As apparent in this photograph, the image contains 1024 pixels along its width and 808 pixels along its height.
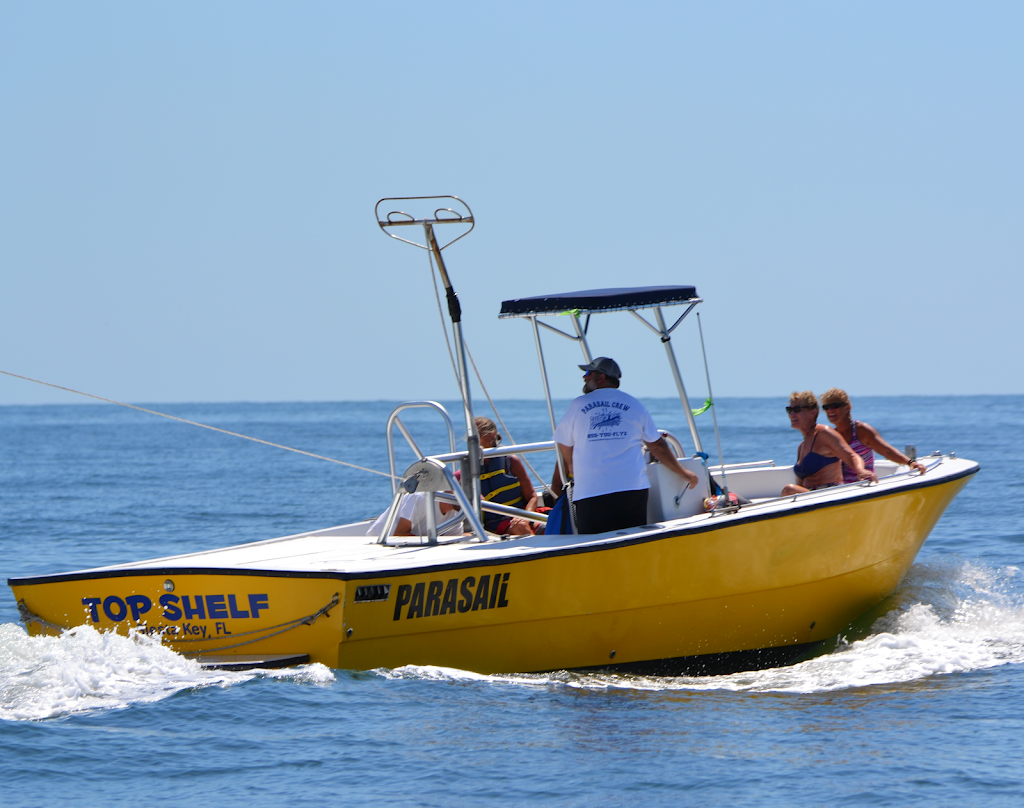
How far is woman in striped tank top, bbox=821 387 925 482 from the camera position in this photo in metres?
→ 7.87

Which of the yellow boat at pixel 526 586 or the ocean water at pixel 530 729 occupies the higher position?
the yellow boat at pixel 526 586

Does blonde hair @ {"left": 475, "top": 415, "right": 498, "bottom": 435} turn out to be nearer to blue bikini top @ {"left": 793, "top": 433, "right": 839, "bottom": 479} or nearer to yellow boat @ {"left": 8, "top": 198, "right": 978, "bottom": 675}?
yellow boat @ {"left": 8, "top": 198, "right": 978, "bottom": 675}

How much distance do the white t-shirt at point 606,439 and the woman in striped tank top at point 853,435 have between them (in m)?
1.99

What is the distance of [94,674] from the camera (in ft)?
19.4

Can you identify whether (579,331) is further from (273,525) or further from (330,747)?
(273,525)

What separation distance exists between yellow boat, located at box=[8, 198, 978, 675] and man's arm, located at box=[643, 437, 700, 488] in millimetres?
127

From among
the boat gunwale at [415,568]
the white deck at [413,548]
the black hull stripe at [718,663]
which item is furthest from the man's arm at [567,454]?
the black hull stripe at [718,663]

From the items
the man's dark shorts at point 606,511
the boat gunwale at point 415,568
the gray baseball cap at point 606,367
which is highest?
the gray baseball cap at point 606,367

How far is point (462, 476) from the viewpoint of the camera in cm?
693

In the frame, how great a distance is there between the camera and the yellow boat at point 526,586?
5.90m

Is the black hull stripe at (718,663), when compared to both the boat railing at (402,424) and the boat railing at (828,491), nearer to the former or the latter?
the boat railing at (828,491)

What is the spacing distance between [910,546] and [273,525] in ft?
34.0

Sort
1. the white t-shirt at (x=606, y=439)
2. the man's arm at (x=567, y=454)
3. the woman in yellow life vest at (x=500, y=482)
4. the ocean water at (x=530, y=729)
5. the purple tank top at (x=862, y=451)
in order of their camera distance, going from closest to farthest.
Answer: the ocean water at (x=530, y=729), the white t-shirt at (x=606, y=439), the man's arm at (x=567, y=454), the woman in yellow life vest at (x=500, y=482), the purple tank top at (x=862, y=451)

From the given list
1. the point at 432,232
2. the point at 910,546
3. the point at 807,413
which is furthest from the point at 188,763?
the point at 910,546
